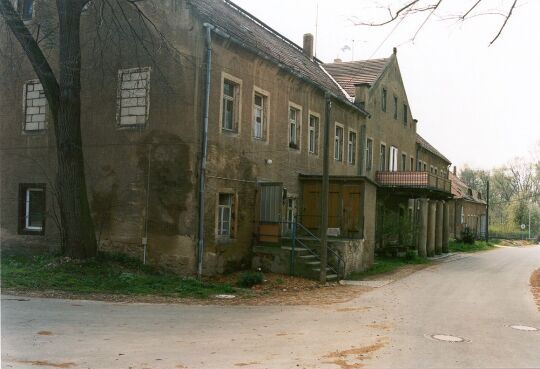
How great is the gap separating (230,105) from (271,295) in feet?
21.2

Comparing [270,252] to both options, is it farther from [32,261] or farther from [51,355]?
[51,355]

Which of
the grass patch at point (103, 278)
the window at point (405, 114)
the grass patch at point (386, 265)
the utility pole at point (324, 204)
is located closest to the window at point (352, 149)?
the grass patch at point (386, 265)

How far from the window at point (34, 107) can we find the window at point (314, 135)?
10547mm

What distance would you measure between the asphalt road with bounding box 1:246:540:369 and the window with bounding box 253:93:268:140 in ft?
24.7

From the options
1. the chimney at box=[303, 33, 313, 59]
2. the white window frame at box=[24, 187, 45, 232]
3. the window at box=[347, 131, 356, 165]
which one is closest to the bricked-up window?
the white window frame at box=[24, 187, 45, 232]

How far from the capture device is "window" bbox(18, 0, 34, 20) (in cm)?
1859

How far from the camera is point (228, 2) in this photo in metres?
22.2

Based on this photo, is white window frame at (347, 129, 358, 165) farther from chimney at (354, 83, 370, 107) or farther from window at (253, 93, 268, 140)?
window at (253, 93, 268, 140)

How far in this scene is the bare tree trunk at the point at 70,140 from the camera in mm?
14438

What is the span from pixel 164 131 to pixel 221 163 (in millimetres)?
1986

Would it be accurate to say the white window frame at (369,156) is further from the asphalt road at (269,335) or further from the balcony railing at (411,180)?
the asphalt road at (269,335)

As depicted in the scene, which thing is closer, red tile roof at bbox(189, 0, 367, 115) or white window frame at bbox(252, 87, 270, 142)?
red tile roof at bbox(189, 0, 367, 115)

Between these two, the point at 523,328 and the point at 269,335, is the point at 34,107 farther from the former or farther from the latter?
the point at 523,328

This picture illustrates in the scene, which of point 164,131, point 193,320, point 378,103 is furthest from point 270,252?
point 378,103
